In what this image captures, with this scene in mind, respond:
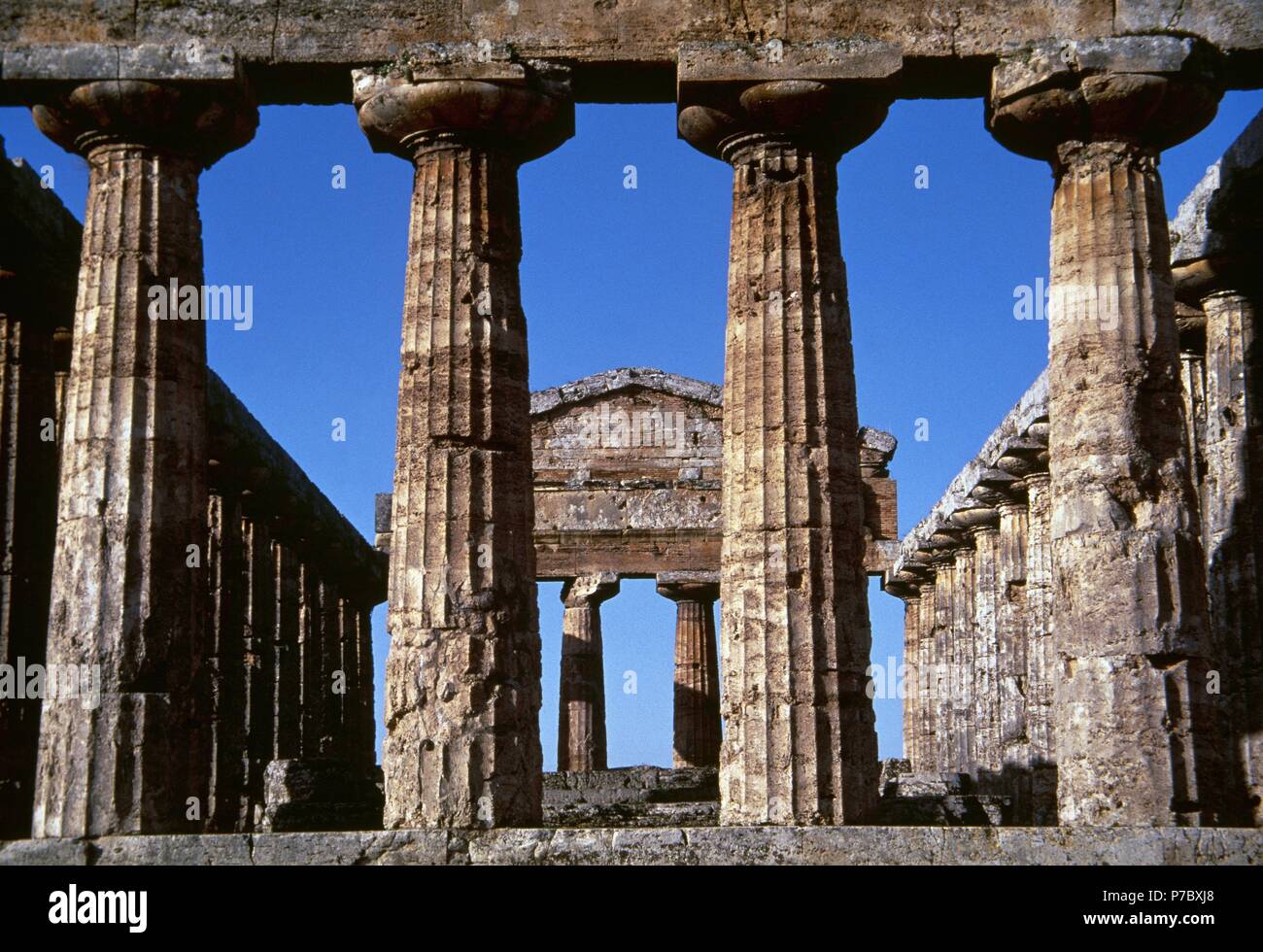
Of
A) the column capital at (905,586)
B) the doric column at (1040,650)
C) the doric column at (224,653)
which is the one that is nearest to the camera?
the doric column at (224,653)

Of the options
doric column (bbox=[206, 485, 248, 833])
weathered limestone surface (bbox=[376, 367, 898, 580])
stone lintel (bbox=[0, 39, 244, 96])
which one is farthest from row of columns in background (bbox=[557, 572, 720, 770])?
stone lintel (bbox=[0, 39, 244, 96])

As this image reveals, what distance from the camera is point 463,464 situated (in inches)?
734

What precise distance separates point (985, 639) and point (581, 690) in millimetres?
11432

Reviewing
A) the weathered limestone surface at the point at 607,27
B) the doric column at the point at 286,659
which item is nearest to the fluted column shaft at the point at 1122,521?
the weathered limestone surface at the point at 607,27

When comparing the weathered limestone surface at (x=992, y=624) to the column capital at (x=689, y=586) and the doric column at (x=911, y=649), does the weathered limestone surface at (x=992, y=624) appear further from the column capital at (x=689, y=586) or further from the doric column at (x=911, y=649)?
the column capital at (x=689, y=586)

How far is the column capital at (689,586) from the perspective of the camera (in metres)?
39.4

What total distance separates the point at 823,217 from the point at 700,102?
1.71m

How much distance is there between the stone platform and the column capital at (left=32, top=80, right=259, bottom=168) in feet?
23.5

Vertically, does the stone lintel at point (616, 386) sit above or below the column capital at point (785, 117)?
above

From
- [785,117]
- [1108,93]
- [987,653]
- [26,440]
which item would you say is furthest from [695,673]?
[1108,93]

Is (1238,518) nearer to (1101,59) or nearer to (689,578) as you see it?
(1101,59)

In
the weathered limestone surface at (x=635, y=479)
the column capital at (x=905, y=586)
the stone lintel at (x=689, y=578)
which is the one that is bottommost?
the column capital at (x=905, y=586)
